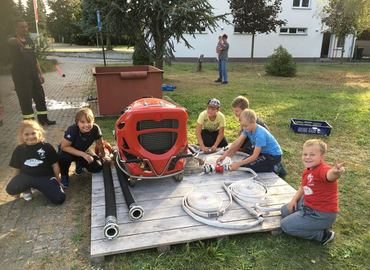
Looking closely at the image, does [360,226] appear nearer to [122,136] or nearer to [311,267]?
[311,267]

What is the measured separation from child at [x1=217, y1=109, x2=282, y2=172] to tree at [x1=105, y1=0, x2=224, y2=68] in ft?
20.2

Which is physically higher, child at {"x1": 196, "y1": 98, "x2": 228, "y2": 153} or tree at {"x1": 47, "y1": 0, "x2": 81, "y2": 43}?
tree at {"x1": 47, "y1": 0, "x2": 81, "y2": 43}

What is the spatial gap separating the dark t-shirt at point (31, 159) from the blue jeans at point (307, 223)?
2725 millimetres

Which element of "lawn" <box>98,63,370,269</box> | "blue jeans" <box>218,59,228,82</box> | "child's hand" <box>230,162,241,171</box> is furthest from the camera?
"blue jeans" <box>218,59,228,82</box>

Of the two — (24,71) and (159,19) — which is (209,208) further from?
(159,19)

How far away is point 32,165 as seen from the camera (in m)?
3.74

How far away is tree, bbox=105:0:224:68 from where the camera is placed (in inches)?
377

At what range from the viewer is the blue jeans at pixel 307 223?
120 inches

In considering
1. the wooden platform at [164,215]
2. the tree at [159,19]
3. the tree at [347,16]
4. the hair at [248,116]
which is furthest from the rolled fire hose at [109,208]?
the tree at [347,16]

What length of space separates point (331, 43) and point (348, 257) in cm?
2643

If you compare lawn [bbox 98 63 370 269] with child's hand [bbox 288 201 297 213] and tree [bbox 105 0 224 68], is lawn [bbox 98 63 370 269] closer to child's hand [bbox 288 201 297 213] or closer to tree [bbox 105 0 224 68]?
child's hand [bbox 288 201 297 213]

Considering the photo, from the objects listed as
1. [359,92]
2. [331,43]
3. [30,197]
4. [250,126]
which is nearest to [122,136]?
[30,197]

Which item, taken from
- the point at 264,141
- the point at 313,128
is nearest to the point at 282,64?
the point at 313,128

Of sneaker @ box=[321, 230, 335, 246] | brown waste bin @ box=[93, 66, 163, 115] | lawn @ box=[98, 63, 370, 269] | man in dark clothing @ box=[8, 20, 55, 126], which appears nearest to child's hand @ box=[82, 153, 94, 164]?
lawn @ box=[98, 63, 370, 269]
